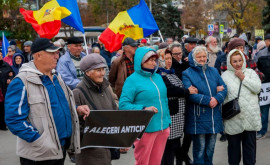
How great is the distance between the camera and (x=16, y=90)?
322cm

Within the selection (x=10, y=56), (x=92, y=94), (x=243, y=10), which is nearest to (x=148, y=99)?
(x=92, y=94)

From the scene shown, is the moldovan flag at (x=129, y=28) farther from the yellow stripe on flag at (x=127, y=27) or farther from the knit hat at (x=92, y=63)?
the knit hat at (x=92, y=63)

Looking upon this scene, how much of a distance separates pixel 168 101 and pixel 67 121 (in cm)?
184

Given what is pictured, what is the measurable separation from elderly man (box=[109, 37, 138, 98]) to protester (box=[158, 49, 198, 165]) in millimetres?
1514

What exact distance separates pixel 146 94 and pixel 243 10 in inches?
1561

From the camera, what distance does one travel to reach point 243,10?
41312mm

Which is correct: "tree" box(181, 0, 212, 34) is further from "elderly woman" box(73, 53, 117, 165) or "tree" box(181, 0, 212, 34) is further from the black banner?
"elderly woman" box(73, 53, 117, 165)

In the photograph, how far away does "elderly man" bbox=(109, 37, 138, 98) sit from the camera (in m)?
6.58

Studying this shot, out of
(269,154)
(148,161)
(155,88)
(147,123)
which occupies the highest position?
(155,88)

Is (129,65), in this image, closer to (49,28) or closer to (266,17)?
(49,28)

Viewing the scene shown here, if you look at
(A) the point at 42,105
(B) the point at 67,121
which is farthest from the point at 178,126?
(A) the point at 42,105

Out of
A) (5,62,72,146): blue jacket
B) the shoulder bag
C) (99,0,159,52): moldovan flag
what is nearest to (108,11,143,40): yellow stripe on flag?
(99,0,159,52): moldovan flag

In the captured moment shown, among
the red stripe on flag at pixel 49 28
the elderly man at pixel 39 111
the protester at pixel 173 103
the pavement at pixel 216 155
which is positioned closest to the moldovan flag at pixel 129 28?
the red stripe on flag at pixel 49 28

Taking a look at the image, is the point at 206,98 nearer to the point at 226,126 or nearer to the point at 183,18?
the point at 226,126
